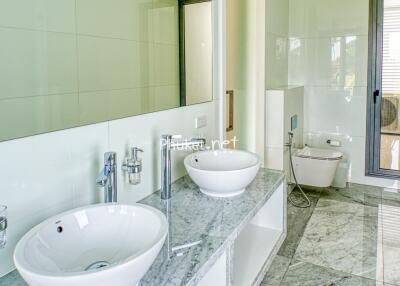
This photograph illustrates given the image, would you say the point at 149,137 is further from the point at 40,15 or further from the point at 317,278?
the point at 317,278

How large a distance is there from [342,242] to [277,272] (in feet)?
2.24

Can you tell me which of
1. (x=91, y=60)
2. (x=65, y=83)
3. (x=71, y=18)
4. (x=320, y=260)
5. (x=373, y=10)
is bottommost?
(x=320, y=260)

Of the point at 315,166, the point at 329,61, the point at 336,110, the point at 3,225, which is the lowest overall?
the point at 315,166

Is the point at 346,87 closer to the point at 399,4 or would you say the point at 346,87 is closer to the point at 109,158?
the point at 399,4

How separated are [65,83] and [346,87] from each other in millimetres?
3375

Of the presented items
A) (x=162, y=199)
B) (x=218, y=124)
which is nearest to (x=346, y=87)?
(x=218, y=124)

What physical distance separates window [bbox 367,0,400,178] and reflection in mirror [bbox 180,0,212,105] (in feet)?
7.60

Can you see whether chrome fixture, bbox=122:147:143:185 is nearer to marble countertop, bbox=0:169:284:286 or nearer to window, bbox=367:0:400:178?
marble countertop, bbox=0:169:284:286

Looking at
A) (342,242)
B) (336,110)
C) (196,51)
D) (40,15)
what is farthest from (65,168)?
(336,110)

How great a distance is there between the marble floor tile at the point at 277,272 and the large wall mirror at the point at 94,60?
1212 mm

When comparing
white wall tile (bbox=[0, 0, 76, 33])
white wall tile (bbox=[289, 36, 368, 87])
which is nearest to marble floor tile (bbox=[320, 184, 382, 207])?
white wall tile (bbox=[289, 36, 368, 87])

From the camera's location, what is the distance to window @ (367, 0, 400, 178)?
3826mm

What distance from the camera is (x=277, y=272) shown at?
2.42 meters

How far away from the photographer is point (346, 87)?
13.2 feet
